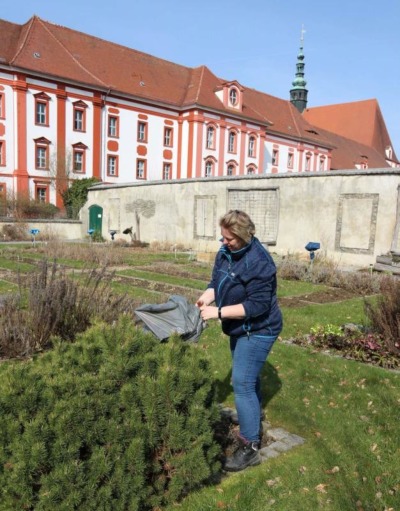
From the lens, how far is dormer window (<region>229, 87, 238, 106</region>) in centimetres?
4328

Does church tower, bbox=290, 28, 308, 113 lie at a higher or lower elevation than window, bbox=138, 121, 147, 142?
higher

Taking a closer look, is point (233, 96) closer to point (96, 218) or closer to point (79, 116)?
point (79, 116)

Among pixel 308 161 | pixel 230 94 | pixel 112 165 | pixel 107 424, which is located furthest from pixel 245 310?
pixel 308 161

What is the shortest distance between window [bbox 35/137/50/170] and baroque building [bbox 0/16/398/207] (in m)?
0.08

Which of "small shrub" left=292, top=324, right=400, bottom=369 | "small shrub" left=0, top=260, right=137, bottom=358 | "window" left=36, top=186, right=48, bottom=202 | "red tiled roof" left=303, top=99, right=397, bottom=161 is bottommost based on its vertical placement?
"small shrub" left=292, top=324, right=400, bottom=369

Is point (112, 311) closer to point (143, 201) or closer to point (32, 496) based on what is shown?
point (32, 496)

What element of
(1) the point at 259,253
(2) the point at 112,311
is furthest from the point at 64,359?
(2) the point at 112,311

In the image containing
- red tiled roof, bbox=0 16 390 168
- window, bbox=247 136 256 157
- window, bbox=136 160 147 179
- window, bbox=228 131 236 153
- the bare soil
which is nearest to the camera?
the bare soil

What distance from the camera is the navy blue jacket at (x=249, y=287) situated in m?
3.01

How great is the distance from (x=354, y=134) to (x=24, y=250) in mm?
62924

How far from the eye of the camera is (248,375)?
323 cm

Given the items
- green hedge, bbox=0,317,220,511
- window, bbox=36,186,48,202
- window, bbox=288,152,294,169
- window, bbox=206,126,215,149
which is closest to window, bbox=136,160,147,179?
window, bbox=206,126,215,149

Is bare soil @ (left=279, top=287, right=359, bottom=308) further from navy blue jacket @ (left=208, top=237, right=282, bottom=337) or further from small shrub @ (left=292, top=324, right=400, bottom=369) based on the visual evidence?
navy blue jacket @ (left=208, top=237, right=282, bottom=337)

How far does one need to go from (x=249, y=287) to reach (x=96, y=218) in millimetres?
23202
